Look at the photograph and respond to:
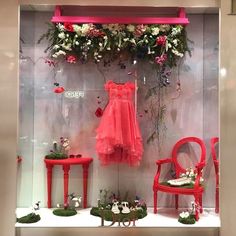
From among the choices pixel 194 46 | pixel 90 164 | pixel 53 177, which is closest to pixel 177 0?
pixel 194 46

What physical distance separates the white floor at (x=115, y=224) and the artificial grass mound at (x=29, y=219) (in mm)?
39

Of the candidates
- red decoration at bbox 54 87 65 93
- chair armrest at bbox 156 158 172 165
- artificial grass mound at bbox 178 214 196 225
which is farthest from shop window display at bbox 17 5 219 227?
artificial grass mound at bbox 178 214 196 225

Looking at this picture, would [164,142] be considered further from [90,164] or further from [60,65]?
[60,65]

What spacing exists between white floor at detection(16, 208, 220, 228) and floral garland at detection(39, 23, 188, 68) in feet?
5.72

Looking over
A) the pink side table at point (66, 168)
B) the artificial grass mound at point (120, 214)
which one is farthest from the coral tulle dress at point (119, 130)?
the artificial grass mound at point (120, 214)

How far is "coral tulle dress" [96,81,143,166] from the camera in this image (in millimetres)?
4277

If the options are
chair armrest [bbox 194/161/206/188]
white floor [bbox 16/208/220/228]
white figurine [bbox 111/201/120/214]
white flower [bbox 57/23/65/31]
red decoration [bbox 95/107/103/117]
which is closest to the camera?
white floor [bbox 16/208/220/228]

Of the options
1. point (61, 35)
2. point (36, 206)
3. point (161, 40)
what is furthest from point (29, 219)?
point (161, 40)

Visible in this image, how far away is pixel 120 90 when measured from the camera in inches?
173

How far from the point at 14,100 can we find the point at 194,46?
2.25 m

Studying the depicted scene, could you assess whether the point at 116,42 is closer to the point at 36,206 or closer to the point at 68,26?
the point at 68,26

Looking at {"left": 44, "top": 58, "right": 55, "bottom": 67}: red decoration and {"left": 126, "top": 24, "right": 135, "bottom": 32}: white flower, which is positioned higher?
{"left": 126, "top": 24, "right": 135, "bottom": 32}: white flower

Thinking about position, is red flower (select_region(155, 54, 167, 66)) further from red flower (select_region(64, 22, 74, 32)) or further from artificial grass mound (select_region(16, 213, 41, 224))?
artificial grass mound (select_region(16, 213, 41, 224))

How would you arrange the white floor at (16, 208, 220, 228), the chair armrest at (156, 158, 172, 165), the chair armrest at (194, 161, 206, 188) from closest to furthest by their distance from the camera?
the white floor at (16, 208, 220, 228) → the chair armrest at (194, 161, 206, 188) → the chair armrest at (156, 158, 172, 165)
